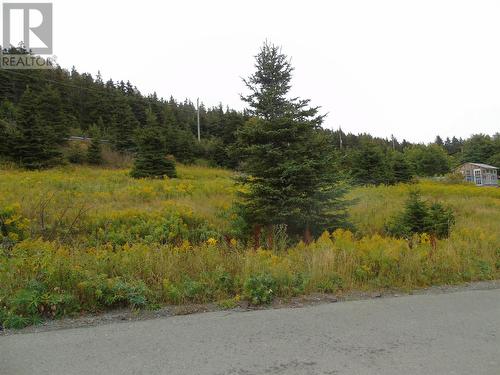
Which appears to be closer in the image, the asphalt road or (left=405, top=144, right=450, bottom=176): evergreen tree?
the asphalt road

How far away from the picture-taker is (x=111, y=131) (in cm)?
4044

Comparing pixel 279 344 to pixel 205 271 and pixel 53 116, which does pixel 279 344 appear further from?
pixel 53 116

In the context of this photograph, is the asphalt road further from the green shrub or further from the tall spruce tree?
the tall spruce tree

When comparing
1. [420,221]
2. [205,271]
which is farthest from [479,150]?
[205,271]

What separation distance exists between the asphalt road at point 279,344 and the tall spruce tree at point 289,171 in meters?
5.91

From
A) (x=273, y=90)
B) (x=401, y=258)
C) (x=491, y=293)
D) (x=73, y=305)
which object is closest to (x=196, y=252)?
(x=73, y=305)

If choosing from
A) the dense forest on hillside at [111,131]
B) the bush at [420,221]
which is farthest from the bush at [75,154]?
the bush at [420,221]

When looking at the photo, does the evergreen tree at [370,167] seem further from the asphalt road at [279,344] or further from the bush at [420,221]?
the asphalt road at [279,344]

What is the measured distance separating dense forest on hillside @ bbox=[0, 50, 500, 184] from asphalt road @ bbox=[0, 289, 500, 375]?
7.47m

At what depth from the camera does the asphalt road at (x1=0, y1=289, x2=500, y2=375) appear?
9.98ft

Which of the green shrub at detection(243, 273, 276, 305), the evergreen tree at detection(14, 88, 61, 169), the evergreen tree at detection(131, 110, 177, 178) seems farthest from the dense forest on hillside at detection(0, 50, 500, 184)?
the green shrub at detection(243, 273, 276, 305)

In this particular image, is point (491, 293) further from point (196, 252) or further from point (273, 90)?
point (273, 90)

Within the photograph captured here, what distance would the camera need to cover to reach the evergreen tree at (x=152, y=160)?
79.0 ft

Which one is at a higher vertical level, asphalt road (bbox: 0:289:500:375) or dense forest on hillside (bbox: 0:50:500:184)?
dense forest on hillside (bbox: 0:50:500:184)
